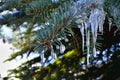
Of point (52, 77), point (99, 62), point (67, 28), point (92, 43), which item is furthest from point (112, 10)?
point (52, 77)

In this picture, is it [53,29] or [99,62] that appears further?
[99,62]

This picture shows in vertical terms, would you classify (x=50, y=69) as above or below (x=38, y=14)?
below

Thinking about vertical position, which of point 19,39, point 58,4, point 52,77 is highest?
point 58,4

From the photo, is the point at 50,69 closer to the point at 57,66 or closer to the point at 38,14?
the point at 57,66

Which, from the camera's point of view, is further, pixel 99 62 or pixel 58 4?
pixel 99 62

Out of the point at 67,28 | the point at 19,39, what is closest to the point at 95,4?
the point at 67,28

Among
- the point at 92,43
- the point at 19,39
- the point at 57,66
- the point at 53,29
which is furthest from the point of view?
the point at 57,66

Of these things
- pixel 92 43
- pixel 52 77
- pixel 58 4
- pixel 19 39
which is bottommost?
pixel 52 77

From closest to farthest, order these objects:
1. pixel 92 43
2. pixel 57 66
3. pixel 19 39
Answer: pixel 92 43
pixel 19 39
pixel 57 66

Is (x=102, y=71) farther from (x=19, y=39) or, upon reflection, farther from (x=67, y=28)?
(x=67, y=28)
